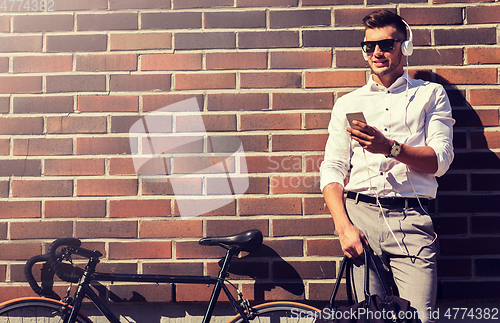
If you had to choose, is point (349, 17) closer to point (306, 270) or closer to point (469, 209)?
point (469, 209)

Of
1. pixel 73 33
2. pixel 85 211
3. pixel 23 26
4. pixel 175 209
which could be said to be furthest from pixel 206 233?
pixel 23 26

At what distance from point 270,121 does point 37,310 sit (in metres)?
1.80

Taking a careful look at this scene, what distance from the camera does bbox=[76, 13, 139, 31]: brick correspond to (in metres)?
2.11

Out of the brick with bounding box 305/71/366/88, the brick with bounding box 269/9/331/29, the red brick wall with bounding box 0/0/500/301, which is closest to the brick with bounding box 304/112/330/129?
the red brick wall with bounding box 0/0/500/301

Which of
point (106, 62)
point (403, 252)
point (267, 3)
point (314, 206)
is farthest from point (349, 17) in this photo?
point (106, 62)

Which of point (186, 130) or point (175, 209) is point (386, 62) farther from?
point (175, 209)

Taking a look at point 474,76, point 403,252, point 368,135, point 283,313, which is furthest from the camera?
point 474,76

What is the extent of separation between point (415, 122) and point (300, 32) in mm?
899

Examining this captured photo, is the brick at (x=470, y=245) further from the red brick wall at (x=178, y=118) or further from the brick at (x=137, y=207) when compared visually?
the brick at (x=137, y=207)

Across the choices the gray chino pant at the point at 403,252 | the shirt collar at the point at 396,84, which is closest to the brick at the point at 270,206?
the gray chino pant at the point at 403,252

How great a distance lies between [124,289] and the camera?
2.09 meters

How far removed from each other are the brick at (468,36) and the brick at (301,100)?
2.60 feet

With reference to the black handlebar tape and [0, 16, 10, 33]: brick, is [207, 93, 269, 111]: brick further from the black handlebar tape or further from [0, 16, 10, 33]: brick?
[0, 16, 10, 33]: brick

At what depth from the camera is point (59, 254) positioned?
188 centimetres
